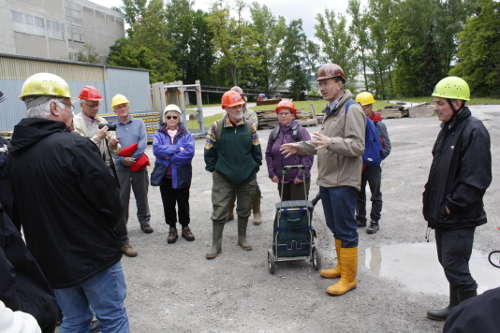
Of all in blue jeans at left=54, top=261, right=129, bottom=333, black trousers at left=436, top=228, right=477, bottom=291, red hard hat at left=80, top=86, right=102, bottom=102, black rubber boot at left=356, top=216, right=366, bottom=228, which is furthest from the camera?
black rubber boot at left=356, top=216, right=366, bottom=228

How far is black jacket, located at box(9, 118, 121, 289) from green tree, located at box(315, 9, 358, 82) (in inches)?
2348

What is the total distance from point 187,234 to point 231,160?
152cm

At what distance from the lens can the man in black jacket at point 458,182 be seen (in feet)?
10.1

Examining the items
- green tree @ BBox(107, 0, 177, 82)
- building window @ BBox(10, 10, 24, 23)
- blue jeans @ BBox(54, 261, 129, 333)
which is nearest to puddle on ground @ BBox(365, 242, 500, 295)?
blue jeans @ BBox(54, 261, 129, 333)

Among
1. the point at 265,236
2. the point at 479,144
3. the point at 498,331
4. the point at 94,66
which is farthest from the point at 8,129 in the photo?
the point at 498,331

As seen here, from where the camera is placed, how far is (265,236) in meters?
6.03

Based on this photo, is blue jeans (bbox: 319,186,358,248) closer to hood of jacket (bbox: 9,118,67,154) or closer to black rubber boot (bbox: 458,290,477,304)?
black rubber boot (bbox: 458,290,477,304)

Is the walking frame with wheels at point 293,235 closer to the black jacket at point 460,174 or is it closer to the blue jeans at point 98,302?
the black jacket at point 460,174

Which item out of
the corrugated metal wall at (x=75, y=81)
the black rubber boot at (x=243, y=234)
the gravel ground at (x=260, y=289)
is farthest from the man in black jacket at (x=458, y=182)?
the corrugated metal wall at (x=75, y=81)

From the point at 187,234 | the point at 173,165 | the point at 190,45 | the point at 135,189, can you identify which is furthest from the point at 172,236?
the point at 190,45

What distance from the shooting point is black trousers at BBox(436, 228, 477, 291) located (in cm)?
320

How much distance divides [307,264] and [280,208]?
2.94 ft

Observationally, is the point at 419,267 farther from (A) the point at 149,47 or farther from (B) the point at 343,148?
(A) the point at 149,47

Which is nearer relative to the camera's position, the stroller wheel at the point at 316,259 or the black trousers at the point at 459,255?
the black trousers at the point at 459,255
